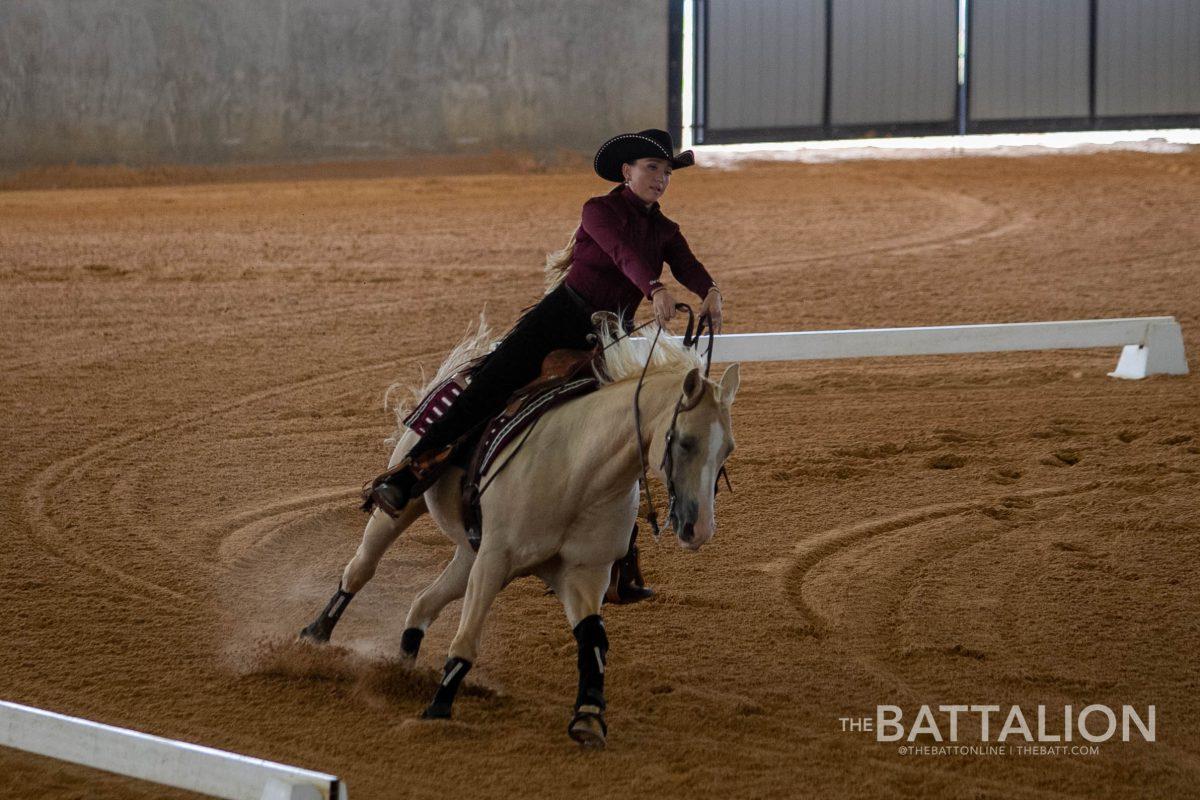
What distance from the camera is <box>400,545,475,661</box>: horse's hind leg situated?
504 cm

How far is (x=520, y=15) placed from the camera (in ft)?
66.6


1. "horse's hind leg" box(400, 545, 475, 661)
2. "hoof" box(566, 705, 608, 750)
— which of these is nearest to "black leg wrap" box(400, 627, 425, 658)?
"horse's hind leg" box(400, 545, 475, 661)

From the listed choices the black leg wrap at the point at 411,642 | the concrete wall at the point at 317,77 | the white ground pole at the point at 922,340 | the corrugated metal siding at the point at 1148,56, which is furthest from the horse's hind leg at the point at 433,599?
the corrugated metal siding at the point at 1148,56

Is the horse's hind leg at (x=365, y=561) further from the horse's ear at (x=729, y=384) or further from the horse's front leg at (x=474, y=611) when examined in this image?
the horse's ear at (x=729, y=384)

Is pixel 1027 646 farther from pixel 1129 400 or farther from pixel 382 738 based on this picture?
pixel 1129 400

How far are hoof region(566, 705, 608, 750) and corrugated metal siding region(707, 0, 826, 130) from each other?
17.3m

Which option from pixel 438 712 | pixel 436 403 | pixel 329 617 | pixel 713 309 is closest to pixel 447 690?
pixel 438 712

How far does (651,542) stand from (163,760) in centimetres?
367

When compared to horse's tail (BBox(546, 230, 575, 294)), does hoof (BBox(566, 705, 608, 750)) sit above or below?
below

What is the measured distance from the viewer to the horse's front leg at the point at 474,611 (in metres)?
4.50

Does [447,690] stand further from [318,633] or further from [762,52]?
[762,52]

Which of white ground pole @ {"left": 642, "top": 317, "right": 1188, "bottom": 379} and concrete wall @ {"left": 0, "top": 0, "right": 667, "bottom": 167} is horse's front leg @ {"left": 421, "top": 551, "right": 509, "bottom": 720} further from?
concrete wall @ {"left": 0, "top": 0, "right": 667, "bottom": 167}

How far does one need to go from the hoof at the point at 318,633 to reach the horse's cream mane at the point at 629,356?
163 cm

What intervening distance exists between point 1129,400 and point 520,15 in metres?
13.7
